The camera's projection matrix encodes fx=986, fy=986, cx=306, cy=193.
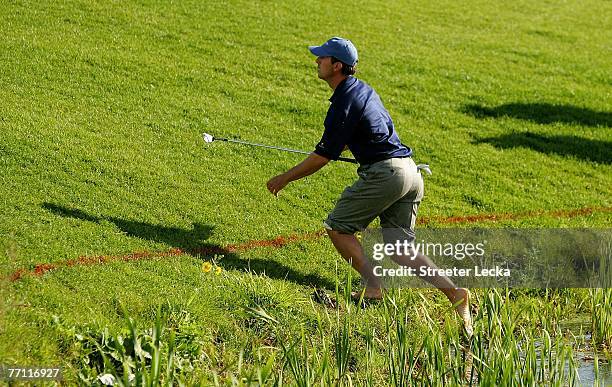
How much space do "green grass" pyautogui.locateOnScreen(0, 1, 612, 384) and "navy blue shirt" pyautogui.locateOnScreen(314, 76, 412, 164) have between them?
121cm

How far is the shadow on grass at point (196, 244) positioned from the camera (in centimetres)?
838

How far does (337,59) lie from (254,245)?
6.77ft

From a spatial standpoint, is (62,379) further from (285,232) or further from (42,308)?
(285,232)

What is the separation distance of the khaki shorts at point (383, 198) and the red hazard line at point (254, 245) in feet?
4.23

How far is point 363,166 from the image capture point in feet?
25.0

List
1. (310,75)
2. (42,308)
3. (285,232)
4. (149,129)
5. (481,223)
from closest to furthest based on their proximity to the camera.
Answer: (42,308), (285,232), (481,223), (149,129), (310,75)

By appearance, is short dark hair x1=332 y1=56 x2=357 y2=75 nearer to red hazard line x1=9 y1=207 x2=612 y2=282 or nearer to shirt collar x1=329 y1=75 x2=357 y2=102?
shirt collar x1=329 y1=75 x2=357 y2=102

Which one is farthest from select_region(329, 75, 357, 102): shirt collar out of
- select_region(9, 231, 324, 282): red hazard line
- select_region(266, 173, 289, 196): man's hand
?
select_region(9, 231, 324, 282): red hazard line

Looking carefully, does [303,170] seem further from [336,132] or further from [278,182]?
[336,132]

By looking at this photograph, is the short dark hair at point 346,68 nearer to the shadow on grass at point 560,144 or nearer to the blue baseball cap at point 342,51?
the blue baseball cap at point 342,51

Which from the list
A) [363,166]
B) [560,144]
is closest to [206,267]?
[363,166]

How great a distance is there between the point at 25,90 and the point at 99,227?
3307 millimetres

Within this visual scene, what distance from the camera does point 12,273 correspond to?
24.2 ft

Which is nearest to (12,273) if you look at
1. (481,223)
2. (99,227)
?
(99,227)
